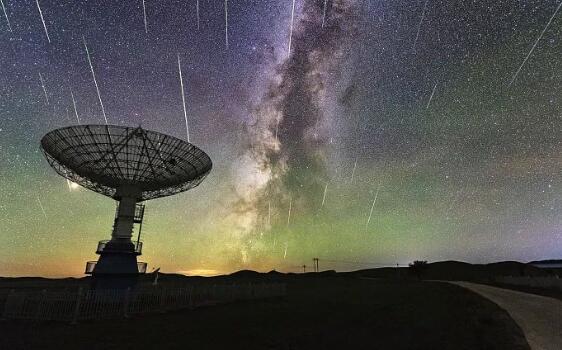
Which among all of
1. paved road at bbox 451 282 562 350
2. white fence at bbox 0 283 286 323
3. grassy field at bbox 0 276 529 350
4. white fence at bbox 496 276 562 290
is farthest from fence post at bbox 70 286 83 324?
white fence at bbox 496 276 562 290

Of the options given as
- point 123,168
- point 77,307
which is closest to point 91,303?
point 77,307

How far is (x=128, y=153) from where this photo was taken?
2677cm

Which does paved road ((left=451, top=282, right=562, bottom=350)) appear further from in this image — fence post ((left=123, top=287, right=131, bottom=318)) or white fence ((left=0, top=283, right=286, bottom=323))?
fence post ((left=123, top=287, right=131, bottom=318))

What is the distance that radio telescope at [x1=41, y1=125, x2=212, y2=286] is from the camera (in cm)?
2503

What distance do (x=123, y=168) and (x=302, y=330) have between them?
21.2 metres

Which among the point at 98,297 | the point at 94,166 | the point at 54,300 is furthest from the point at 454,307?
the point at 94,166

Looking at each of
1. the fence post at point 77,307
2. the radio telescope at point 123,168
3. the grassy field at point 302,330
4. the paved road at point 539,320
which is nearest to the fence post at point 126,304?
the grassy field at point 302,330

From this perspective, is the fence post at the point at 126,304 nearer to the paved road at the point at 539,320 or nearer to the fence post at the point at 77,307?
the fence post at the point at 77,307

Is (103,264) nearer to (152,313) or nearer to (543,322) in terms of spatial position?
(152,313)

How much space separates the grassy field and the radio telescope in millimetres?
10738

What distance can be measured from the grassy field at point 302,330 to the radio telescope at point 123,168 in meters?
10.7

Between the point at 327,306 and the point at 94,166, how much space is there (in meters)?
21.3

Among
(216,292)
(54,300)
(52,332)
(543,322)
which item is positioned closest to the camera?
(543,322)

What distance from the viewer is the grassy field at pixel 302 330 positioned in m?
11.8
